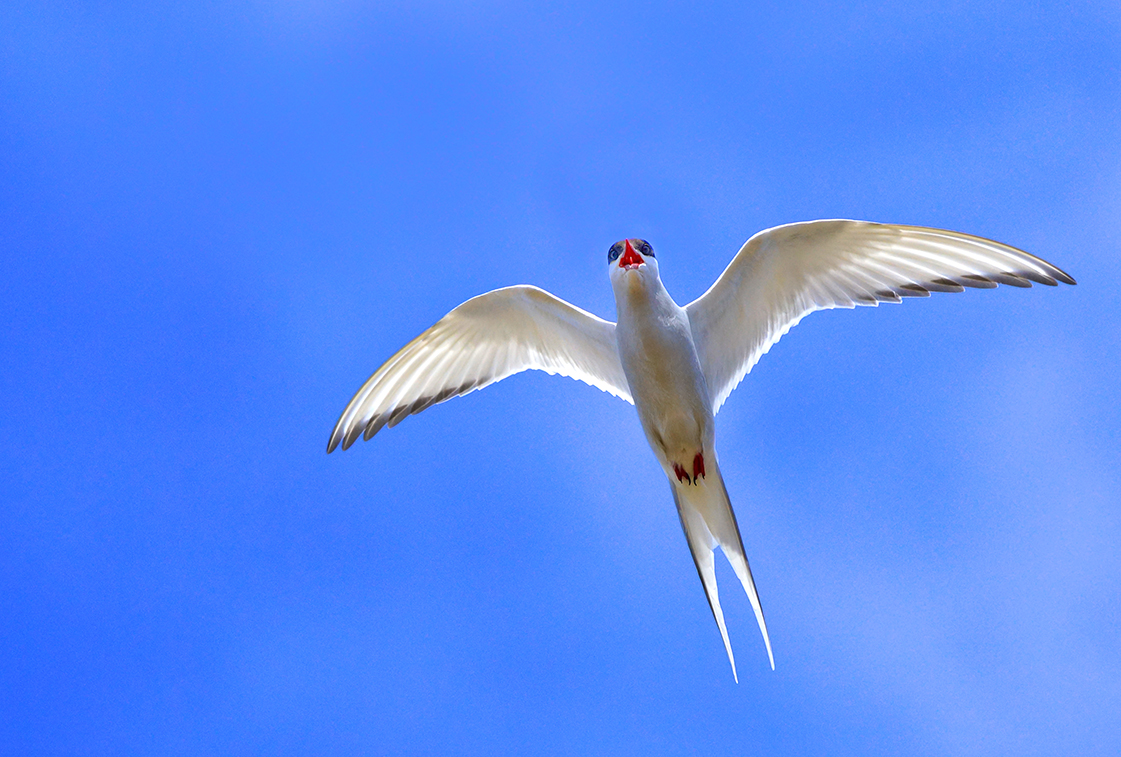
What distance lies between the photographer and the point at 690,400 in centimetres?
530

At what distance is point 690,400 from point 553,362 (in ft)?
4.08

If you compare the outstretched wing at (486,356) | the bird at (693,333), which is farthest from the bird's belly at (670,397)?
the outstretched wing at (486,356)

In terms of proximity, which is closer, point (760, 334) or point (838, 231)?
point (838, 231)

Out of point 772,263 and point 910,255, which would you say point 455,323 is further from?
point 910,255

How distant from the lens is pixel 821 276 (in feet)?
18.0

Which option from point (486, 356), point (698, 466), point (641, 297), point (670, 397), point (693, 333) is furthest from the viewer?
point (486, 356)

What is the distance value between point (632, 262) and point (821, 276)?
1343mm

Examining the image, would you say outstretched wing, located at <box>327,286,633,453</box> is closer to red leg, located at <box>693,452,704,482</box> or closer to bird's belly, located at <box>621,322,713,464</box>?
bird's belly, located at <box>621,322,713,464</box>

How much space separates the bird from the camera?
518cm

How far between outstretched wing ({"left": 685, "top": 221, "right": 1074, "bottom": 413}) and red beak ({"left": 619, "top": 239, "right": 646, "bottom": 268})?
62 centimetres

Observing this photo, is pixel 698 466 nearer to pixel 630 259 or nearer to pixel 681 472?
pixel 681 472

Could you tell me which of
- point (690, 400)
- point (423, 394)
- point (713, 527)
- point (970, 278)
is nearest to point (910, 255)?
point (970, 278)

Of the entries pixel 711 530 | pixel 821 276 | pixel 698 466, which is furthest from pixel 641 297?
pixel 711 530

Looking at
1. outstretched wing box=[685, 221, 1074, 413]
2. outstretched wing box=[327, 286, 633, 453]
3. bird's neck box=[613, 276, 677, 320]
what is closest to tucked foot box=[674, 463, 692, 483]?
outstretched wing box=[685, 221, 1074, 413]
